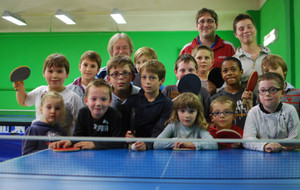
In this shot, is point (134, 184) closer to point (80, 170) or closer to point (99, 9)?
point (80, 170)

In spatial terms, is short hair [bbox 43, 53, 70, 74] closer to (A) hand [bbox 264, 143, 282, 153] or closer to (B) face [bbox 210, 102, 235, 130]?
(B) face [bbox 210, 102, 235, 130]

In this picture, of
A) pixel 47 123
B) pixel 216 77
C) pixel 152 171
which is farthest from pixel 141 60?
pixel 152 171

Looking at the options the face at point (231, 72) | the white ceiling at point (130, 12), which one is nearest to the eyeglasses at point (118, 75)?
the face at point (231, 72)

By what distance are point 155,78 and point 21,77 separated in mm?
1618

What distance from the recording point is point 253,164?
5.94ft

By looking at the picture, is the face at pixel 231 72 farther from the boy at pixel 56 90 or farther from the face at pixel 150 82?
the boy at pixel 56 90

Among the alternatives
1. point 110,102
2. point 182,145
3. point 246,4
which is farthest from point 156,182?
point 246,4

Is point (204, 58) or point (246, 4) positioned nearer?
point (204, 58)

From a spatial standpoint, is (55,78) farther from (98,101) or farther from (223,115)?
(223,115)

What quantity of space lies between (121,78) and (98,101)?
1.49 feet

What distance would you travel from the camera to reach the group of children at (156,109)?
243 cm

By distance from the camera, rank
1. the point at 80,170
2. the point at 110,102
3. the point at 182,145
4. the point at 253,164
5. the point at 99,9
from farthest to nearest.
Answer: the point at 99,9 → the point at 110,102 → the point at 182,145 → the point at 253,164 → the point at 80,170

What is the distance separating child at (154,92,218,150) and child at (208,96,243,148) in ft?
0.72

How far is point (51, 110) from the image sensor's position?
268cm
